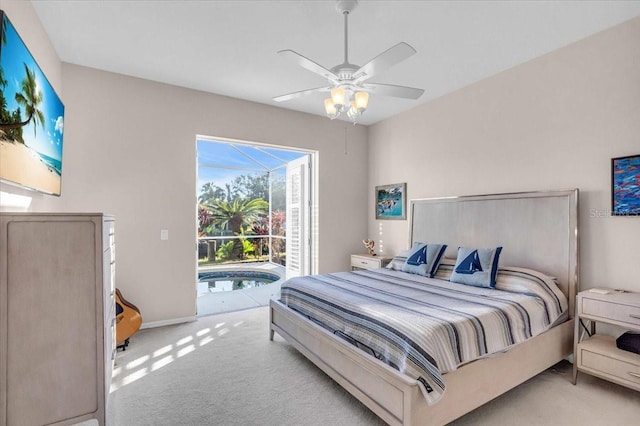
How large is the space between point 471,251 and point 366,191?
250 centimetres

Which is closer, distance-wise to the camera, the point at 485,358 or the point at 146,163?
the point at 485,358

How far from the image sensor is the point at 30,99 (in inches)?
81.0

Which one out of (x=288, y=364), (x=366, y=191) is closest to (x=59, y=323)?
(x=288, y=364)

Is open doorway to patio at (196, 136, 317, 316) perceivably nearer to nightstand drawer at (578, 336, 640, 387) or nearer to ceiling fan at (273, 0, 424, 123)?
ceiling fan at (273, 0, 424, 123)

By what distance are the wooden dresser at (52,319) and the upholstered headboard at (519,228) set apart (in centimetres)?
362

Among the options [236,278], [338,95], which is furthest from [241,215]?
Answer: [338,95]

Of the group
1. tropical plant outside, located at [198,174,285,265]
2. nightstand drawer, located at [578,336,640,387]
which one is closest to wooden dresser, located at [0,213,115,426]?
nightstand drawer, located at [578,336,640,387]

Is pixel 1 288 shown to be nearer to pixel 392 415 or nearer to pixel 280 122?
pixel 392 415

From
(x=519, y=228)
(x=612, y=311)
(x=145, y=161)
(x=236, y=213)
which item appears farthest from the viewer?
(x=236, y=213)

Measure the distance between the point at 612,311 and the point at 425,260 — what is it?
5.27 feet

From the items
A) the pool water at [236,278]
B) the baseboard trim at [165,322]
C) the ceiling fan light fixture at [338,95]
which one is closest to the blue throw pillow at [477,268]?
the ceiling fan light fixture at [338,95]

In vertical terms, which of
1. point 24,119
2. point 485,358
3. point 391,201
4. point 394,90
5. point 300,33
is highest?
point 300,33

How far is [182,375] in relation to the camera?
269 centimetres

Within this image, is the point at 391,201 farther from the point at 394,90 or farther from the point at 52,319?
the point at 52,319
